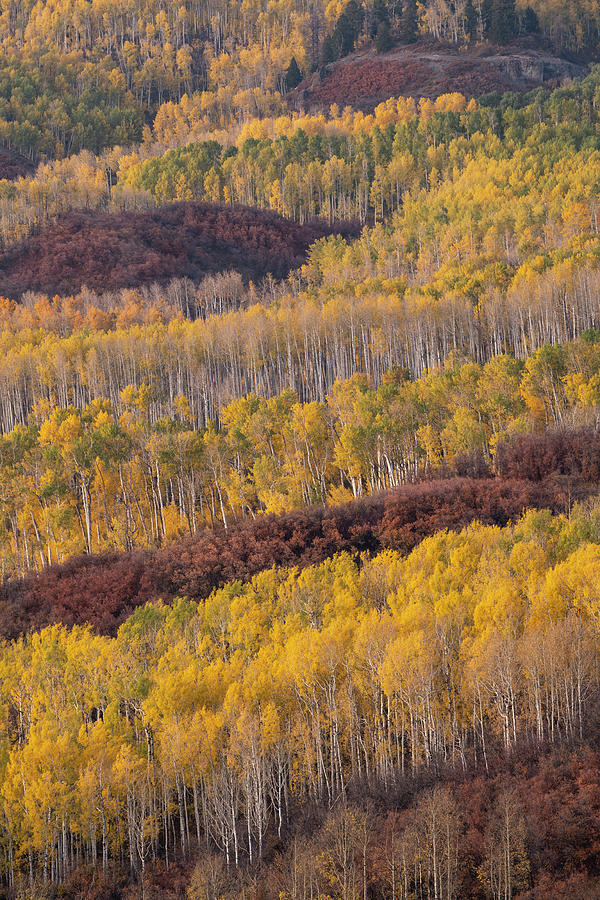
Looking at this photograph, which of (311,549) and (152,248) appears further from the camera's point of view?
(152,248)

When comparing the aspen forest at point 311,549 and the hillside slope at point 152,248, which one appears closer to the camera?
the aspen forest at point 311,549

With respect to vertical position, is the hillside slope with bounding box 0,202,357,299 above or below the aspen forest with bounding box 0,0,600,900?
above

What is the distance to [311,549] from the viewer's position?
6950cm

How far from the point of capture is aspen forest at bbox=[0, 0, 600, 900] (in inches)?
1598

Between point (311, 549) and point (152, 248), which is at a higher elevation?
point (152, 248)

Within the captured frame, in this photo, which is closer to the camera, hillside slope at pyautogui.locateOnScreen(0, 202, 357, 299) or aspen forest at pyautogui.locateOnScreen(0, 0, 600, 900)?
aspen forest at pyautogui.locateOnScreen(0, 0, 600, 900)

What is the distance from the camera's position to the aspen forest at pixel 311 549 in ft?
133

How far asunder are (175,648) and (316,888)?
18.1 m

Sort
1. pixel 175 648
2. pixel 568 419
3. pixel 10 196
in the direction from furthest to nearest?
pixel 10 196
pixel 568 419
pixel 175 648

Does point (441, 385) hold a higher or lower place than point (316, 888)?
higher

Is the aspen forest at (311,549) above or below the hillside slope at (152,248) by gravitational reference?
below

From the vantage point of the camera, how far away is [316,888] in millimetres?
36031

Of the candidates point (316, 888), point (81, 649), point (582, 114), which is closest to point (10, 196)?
point (582, 114)

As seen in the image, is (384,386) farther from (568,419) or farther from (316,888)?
(316,888)
